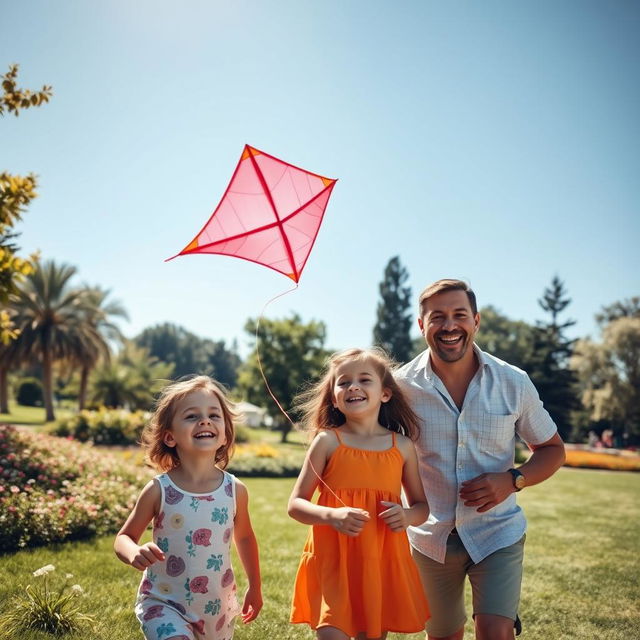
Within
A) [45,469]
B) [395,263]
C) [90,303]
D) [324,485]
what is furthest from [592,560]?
[395,263]

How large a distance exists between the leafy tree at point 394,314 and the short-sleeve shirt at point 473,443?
43.8m

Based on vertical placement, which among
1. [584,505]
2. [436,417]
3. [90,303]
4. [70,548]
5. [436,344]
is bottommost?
[584,505]

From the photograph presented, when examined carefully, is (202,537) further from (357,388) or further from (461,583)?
(461,583)

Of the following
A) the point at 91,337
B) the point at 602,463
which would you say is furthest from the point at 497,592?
the point at 91,337

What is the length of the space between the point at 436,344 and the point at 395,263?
155ft

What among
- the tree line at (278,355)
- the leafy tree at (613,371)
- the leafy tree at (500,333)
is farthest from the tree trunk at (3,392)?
the leafy tree at (500,333)

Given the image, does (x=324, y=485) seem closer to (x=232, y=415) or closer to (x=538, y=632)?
(x=232, y=415)

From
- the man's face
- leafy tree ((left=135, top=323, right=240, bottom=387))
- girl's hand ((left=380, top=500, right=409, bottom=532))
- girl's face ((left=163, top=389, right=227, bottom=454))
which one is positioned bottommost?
girl's hand ((left=380, top=500, right=409, bottom=532))

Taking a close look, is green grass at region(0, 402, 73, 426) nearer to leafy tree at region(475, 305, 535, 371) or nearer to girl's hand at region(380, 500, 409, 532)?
girl's hand at region(380, 500, 409, 532)

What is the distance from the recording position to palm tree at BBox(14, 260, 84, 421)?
29.7m

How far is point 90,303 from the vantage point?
1319 inches

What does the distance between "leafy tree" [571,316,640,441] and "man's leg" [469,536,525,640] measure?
1605 inches

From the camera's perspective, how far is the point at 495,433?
3373mm

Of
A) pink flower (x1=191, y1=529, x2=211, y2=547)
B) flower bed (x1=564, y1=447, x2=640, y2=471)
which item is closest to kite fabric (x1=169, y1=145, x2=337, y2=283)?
pink flower (x1=191, y1=529, x2=211, y2=547)
